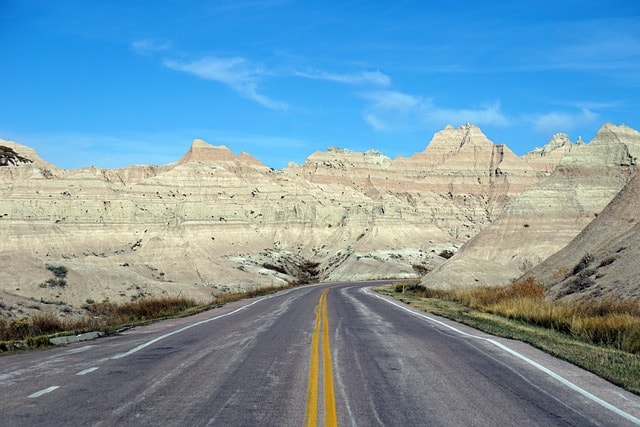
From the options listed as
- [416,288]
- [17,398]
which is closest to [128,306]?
[17,398]

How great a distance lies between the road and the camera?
21.1ft

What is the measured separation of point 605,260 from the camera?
81.6ft

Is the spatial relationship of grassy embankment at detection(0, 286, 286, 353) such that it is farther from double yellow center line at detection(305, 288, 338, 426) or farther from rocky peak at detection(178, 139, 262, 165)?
rocky peak at detection(178, 139, 262, 165)

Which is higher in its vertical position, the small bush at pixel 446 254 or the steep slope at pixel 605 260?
the small bush at pixel 446 254

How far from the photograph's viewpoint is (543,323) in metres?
16.7

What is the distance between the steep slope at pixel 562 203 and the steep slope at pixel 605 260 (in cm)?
2208

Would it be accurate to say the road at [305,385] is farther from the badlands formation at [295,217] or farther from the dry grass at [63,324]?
the badlands formation at [295,217]

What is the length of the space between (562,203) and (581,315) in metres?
48.8

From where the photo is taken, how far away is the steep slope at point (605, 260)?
21266 millimetres

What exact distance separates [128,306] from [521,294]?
17387mm

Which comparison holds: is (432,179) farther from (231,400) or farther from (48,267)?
(231,400)

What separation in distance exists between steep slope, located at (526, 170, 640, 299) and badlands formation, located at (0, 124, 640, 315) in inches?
42.8

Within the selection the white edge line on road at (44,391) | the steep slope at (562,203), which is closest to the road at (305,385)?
the white edge line on road at (44,391)

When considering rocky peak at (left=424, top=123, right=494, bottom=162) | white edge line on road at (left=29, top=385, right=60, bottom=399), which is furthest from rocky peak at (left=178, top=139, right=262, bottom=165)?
white edge line on road at (left=29, top=385, right=60, bottom=399)
